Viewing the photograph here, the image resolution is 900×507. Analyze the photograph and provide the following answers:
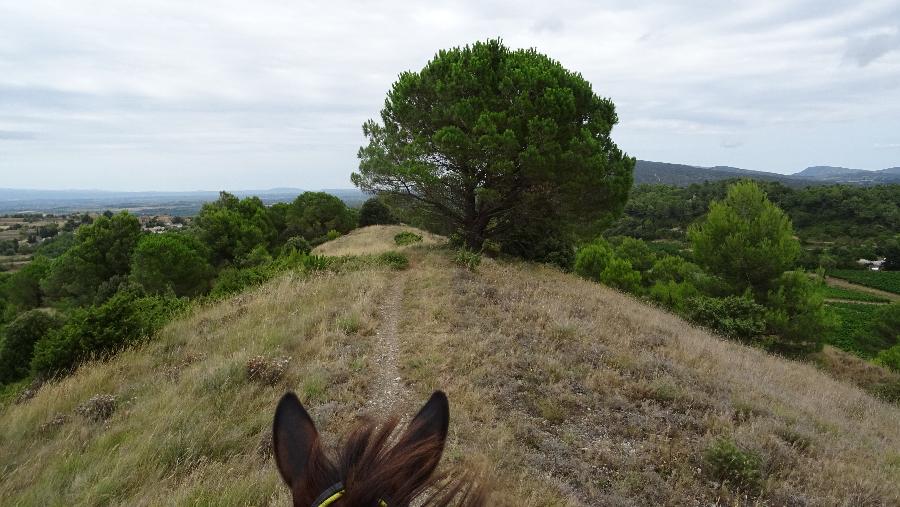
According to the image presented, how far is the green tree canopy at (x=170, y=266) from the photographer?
24422 mm

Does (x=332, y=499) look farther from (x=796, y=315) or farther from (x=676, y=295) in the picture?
(x=676, y=295)

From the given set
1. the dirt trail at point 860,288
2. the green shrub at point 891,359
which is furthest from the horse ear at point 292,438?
the dirt trail at point 860,288

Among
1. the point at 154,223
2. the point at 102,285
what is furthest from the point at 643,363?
the point at 154,223

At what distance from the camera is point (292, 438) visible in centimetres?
159

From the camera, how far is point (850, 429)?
718 centimetres

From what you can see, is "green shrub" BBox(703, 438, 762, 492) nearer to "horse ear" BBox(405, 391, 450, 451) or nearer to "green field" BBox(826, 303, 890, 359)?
"horse ear" BBox(405, 391, 450, 451)

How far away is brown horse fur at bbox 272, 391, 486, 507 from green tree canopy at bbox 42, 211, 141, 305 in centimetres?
3230

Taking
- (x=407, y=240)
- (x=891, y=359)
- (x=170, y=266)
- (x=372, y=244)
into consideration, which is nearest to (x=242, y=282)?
(x=407, y=240)

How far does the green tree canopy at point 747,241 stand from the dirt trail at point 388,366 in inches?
683

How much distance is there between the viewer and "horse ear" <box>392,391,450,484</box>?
1.30 meters

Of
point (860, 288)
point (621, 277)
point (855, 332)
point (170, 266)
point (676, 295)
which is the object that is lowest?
point (860, 288)

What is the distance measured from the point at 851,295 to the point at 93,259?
90.9m

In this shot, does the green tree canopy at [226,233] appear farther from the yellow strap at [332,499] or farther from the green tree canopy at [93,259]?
the yellow strap at [332,499]

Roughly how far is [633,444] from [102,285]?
30.9 meters
